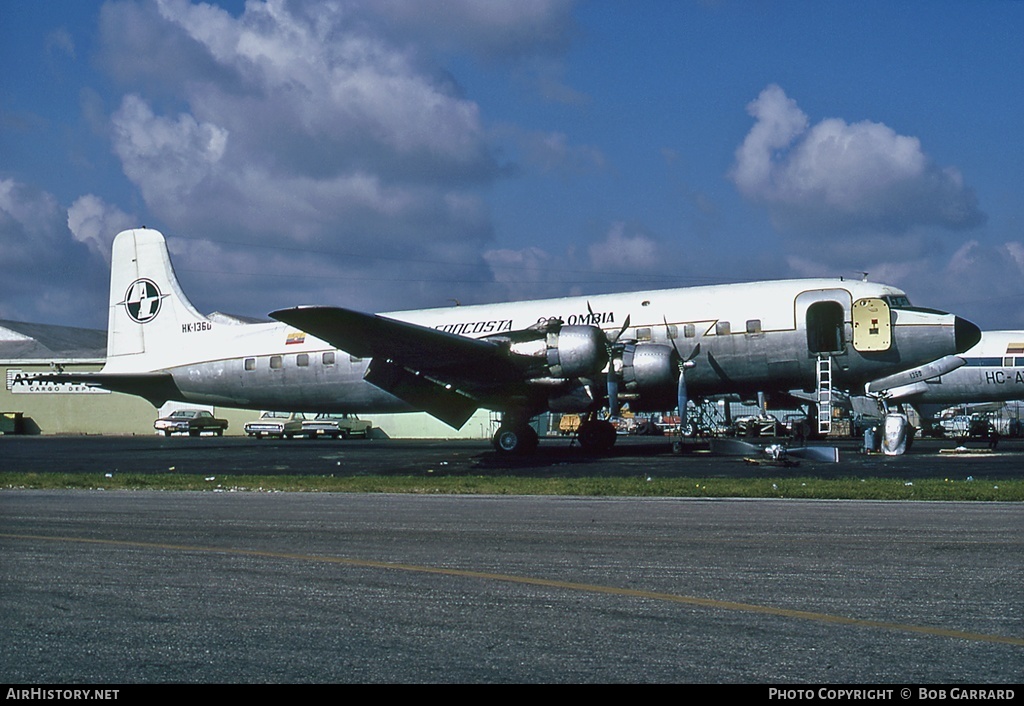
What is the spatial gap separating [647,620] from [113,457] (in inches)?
1011

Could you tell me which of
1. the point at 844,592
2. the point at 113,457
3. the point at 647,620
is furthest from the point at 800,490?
the point at 113,457

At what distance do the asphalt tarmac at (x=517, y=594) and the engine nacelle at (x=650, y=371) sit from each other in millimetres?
11387

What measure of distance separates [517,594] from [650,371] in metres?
17.9

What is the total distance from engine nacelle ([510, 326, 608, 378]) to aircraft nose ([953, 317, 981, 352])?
878 centimetres

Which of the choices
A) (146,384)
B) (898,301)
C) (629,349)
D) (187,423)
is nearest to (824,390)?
(898,301)

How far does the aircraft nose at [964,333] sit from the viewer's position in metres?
24.4

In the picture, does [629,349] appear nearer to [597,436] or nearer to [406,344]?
[597,436]

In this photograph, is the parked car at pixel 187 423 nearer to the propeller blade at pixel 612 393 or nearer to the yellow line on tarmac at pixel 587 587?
the propeller blade at pixel 612 393

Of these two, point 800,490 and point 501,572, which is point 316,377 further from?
point 501,572

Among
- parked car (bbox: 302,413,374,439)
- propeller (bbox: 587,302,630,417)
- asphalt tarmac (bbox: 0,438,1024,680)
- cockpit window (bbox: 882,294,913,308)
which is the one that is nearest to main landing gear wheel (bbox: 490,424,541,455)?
propeller (bbox: 587,302,630,417)

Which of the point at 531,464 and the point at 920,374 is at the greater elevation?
the point at 920,374

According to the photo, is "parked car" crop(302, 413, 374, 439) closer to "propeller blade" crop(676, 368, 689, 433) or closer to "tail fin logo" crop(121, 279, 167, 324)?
"tail fin logo" crop(121, 279, 167, 324)

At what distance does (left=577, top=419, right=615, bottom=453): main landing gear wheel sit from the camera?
2736 cm

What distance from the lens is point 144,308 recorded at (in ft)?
103
